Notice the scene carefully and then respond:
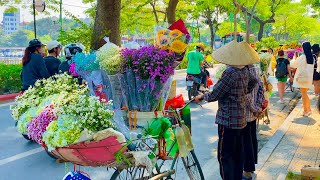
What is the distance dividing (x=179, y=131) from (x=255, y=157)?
1972mm

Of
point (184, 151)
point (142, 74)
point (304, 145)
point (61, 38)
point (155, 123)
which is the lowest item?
point (304, 145)

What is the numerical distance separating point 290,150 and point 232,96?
2736 mm

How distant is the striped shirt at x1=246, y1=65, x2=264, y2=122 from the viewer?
5.04m

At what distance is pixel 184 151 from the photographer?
412cm

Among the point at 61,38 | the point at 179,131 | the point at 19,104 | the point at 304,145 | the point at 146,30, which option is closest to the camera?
the point at 19,104

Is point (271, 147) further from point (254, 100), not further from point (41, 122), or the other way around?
point (41, 122)

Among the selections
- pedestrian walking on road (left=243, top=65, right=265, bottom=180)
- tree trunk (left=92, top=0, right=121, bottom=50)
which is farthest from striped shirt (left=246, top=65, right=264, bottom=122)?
tree trunk (left=92, top=0, right=121, bottom=50)

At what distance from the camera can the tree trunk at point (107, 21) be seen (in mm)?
10151

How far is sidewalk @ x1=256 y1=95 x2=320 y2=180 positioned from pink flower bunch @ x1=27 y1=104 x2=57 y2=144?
3.18 m

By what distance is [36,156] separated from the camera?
23.0 ft

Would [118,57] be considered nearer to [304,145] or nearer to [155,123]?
[155,123]

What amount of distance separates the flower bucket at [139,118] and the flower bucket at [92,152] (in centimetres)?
123

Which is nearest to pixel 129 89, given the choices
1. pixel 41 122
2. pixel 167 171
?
pixel 167 171

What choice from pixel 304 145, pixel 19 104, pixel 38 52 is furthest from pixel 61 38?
pixel 19 104
